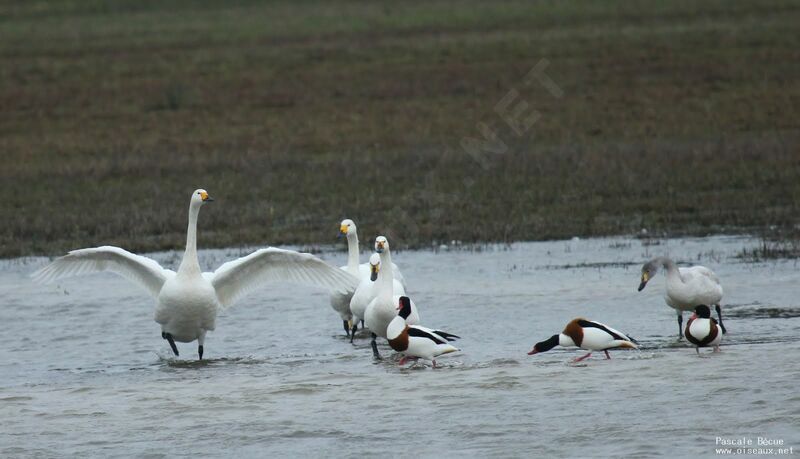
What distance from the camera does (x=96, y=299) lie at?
13742mm

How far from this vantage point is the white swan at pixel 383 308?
1077cm

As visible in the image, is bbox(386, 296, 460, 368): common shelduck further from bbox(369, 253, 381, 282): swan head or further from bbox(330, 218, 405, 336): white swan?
bbox(330, 218, 405, 336): white swan

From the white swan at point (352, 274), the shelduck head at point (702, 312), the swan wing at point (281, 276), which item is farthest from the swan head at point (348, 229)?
the shelduck head at point (702, 312)

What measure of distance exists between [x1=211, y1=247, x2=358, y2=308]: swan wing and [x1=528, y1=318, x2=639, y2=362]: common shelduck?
237cm

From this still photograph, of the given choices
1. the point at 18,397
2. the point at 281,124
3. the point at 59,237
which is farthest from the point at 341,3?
the point at 18,397

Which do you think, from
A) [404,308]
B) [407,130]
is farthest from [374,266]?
[407,130]

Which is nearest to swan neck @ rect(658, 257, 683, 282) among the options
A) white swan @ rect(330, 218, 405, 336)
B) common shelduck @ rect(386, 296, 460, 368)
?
common shelduck @ rect(386, 296, 460, 368)

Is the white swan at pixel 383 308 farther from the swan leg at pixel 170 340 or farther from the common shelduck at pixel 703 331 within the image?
the common shelduck at pixel 703 331

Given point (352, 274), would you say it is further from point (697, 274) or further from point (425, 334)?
point (697, 274)

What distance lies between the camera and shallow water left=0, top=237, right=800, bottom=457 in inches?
321

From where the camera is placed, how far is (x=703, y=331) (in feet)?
31.7

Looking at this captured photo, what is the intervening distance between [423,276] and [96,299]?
334 cm

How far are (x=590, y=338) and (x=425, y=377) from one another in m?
1.22

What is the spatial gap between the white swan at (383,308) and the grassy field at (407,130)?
467 cm
